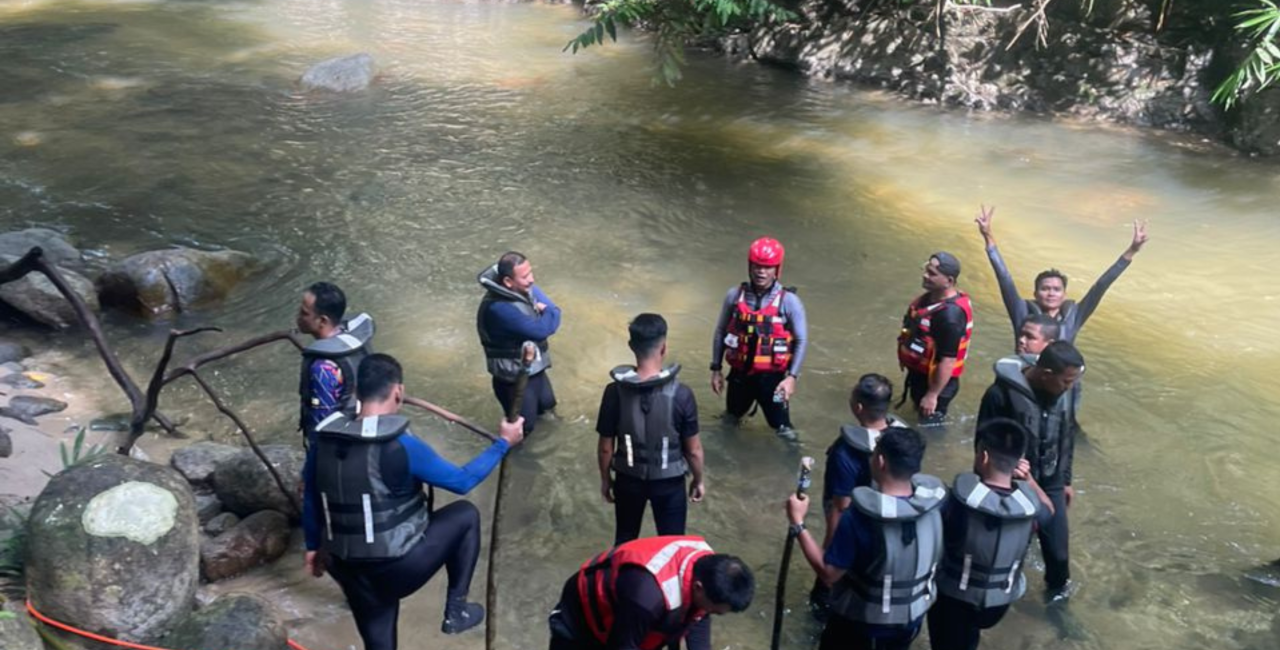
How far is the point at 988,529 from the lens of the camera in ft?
14.8

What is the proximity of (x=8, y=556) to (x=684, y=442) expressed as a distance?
3.68m

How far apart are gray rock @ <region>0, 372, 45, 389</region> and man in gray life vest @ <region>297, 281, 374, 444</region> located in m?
4.10

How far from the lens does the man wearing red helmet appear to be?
22.0 feet

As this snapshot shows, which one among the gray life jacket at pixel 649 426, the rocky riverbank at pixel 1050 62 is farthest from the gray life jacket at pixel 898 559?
the rocky riverbank at pixel 1050 62

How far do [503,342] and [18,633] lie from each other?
3.35 metres

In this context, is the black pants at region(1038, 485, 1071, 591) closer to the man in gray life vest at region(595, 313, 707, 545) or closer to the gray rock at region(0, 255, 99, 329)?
the man in gray life vest at region(595, 313, 707, 545)

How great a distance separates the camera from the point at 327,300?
5.62 metres

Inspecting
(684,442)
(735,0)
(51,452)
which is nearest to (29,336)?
(51,452)

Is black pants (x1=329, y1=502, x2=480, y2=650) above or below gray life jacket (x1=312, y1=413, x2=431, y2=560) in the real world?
below

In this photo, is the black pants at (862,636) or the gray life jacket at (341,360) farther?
the gray life jacket at (341,360)

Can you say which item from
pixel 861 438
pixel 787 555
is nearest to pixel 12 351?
pixel 787 555

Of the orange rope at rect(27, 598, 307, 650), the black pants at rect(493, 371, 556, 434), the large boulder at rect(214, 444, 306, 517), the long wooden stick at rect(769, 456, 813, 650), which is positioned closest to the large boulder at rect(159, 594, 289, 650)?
the orange rope at rect(27, 598, 307, 650)

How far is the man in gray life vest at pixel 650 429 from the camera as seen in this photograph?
532cm

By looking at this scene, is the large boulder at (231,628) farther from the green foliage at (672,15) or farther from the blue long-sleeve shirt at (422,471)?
the green foliage at (672,15)
